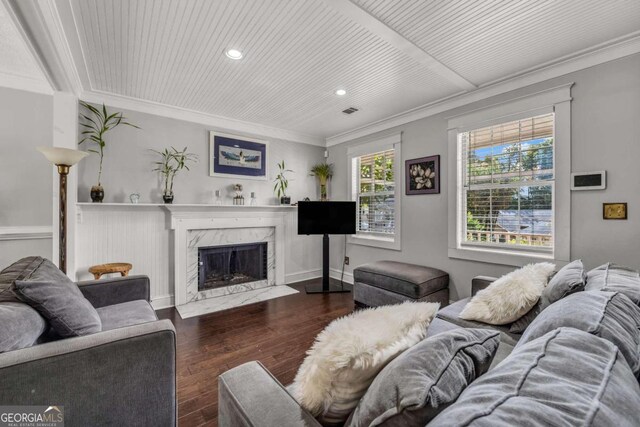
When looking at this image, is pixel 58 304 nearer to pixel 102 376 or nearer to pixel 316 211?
pixel 102 376

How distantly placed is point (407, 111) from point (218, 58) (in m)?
2.34

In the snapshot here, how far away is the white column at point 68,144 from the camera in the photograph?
106 inches

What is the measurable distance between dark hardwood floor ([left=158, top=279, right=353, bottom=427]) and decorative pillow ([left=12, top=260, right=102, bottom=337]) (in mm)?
806

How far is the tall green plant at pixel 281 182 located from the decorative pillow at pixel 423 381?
3.84 meters

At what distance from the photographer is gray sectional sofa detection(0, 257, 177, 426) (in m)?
1.08

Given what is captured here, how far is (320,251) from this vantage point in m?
4.93

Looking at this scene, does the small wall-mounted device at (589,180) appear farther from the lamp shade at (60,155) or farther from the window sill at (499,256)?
the lamp shade at (60,155)

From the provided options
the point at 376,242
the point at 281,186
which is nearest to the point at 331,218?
the point at 376,242

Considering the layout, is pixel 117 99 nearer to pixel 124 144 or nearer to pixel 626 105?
pixel 124 144

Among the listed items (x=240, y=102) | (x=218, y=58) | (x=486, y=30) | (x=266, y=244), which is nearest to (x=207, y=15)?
(x=218, y=58)

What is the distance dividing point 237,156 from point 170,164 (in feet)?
2.89

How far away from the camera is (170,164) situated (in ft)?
11.7

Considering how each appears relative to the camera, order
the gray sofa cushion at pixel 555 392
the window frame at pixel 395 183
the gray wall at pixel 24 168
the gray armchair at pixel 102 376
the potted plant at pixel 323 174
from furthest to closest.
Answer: the potted plant at pixel 323 174 < the window frame at pixel 395 183 < the gray wall at pixel 24 168 < the gray armchair at pixel 102 376 < the gray sofa cushion at pixel 555 392

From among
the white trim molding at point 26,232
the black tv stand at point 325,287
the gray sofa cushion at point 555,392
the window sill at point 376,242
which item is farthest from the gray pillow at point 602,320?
the white trim molding at point 26,232
